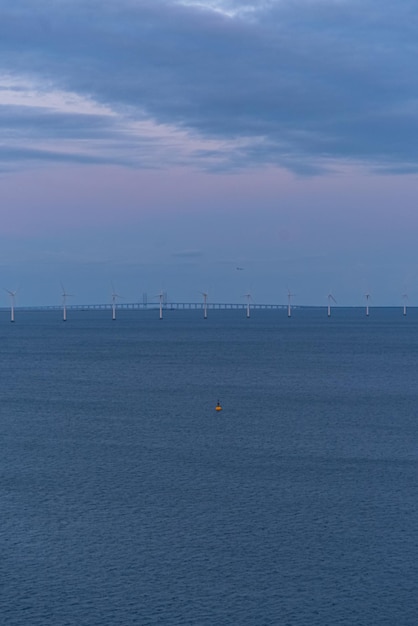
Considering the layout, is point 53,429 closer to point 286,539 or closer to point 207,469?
point 207,469

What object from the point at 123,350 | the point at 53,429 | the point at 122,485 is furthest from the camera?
the point at 123,350

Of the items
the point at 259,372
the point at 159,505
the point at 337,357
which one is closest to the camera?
the point at 159,505

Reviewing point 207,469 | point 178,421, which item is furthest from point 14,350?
point 207,469

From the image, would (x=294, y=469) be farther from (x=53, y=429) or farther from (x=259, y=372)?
(x=259, y=372)

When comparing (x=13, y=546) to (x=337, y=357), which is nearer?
(x=13, y=546)

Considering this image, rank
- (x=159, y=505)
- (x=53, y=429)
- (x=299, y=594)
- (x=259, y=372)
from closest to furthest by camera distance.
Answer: (x=299, y=594)
(x=159, y=505)
(x=53, y=429)
(x=259, y=372)

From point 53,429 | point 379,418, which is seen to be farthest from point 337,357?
point 53,429
